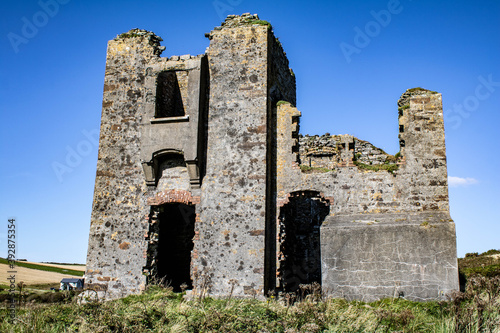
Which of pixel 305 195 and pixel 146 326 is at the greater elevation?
pixel 305 195

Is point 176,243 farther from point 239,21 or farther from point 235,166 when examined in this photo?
point 239,21

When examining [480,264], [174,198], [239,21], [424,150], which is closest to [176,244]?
[174,198]

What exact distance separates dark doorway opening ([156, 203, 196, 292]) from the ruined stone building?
1.86 feet

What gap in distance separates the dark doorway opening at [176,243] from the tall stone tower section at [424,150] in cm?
713

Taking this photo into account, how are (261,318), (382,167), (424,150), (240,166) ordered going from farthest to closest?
(240,166), (382,167), (424,150), (261,318)

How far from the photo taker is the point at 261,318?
823cm

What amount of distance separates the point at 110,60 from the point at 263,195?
6665mm

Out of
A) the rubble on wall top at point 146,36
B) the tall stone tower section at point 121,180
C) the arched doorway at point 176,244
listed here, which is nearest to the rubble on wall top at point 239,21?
the rubble on wall top at point 146,36

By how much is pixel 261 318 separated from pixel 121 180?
21.5 ft

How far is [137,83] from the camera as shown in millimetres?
13414

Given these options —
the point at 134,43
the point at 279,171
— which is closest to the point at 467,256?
the point at 279,171

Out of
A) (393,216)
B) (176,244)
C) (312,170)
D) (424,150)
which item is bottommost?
(176,244)

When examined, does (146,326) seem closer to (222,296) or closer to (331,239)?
(222,296)

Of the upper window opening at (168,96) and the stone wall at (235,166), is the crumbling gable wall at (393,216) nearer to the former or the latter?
the stone wall at (235,166)
